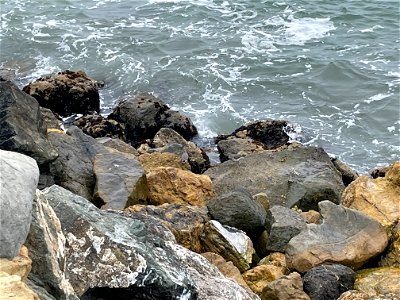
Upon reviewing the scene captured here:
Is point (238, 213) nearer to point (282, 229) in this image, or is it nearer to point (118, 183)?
point (282, 229)

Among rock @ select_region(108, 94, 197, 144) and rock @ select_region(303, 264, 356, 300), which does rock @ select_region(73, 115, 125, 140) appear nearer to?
rock @ select_region(108, 94, 197, 144)

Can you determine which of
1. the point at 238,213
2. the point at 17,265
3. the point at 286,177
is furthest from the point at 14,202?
the point at 286,177

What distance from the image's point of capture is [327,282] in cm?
862

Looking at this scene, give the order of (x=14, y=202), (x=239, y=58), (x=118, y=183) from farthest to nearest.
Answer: (x=239, y=58) → (x=118, y=183) → (x=14, y=202)

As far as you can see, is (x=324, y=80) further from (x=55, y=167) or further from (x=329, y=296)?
(x=329, y=296)

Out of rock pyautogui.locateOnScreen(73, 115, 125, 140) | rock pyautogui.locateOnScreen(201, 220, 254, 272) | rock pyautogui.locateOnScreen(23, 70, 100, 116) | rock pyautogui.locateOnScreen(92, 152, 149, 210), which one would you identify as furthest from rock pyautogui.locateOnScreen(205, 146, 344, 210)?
rock pyautogui.locateOnScreen(23, 70, 100, 116)

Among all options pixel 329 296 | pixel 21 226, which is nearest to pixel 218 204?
pixel 329 296

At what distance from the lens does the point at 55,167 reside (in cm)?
1148

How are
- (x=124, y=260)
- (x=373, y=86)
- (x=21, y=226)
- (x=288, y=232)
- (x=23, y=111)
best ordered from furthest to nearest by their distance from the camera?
(x=373, y=86)
(x=23, y=111)
(x=288, y=232)
(x=124, y=260)
(x=21, y=226)

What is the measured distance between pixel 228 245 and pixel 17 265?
5.30m

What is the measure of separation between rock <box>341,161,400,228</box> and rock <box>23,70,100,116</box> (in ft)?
39.8

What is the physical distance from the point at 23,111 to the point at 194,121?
11.4 m

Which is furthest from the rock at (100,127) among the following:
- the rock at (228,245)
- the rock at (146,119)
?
the rock at (228,245)

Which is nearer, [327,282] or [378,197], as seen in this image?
[327,282]
